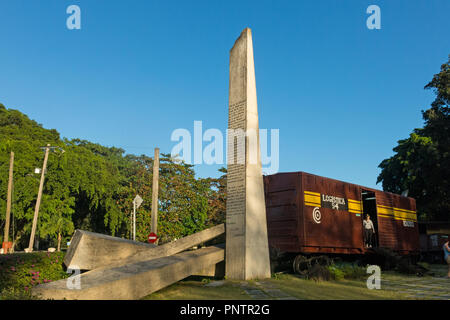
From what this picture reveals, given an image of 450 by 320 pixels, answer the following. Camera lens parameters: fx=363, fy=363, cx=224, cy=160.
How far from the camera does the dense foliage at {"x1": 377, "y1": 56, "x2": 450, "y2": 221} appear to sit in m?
28.5

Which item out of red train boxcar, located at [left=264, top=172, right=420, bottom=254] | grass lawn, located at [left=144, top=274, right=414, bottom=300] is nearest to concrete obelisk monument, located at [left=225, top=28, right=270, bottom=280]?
grass lawn, located at [left=144, top=274, right=414, bottom=300]

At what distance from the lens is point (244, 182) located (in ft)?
34.7

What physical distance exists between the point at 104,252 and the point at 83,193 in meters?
25.7

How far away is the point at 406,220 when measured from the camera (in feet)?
61.4

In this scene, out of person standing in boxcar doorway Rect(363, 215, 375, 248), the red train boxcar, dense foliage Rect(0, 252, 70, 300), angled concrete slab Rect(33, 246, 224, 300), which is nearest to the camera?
angled concrete slab Rect(33, 246, 224, 300)

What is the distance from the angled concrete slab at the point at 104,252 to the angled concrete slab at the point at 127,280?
0.61 metres

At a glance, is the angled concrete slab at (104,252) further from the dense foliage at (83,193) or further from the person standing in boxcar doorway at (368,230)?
the dense foliage at (83,193)

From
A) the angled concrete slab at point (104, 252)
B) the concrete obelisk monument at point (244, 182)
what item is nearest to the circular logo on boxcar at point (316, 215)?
the concrete obelisk monument at point (244, 182)

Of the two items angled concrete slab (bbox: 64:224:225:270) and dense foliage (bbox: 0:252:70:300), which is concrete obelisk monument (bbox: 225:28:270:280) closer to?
angled concrete slab (bbox: 64:224:225:270)

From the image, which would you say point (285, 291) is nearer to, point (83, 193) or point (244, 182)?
point (244, 182)

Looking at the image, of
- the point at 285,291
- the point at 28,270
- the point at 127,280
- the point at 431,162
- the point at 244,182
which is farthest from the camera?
the point at 431,162

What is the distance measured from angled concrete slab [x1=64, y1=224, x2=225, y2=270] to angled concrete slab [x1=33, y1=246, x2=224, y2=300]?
607 millimetres

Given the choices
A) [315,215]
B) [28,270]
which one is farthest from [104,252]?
[315,215]
